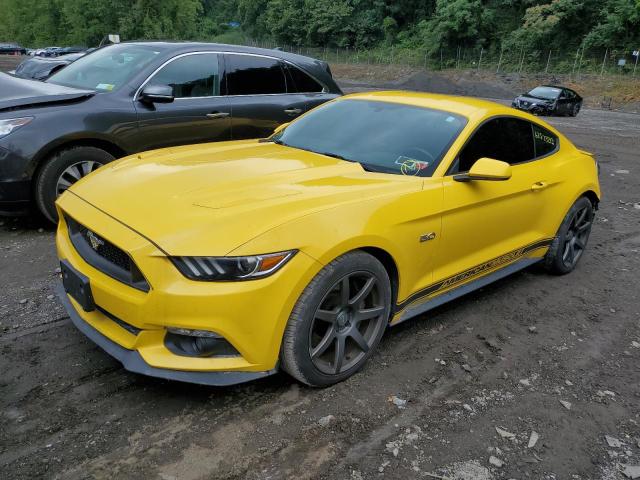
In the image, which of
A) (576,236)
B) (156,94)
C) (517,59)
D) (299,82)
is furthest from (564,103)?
(517,59)

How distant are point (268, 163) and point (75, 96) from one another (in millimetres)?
2695

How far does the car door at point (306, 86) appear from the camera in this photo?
661 cm

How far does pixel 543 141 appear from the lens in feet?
14.8

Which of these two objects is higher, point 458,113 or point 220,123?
point 458,113

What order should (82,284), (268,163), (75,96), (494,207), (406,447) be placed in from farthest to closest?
(75,96)
(494,207)
(268,163)
(82,284)
(406,447)

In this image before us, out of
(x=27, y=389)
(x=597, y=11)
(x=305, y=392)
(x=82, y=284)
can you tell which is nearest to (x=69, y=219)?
(x=82, y=284)

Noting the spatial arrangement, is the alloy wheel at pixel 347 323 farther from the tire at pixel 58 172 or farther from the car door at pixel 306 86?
the car door at pixel 306 86

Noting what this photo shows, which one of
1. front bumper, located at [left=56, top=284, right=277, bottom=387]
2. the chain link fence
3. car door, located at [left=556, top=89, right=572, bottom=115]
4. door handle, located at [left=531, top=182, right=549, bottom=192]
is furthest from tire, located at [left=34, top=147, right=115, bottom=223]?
the chain link fence

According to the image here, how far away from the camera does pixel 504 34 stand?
46188 mm

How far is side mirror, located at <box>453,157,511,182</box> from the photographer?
337 centimetres

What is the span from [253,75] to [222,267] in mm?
4285

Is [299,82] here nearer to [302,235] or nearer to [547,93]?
[302,235]

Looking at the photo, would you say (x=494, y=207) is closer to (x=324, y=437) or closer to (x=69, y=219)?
(x=324, y=437)

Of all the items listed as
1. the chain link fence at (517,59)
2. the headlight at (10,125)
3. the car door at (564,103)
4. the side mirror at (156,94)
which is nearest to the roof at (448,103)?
the side mirror at (156,94)
